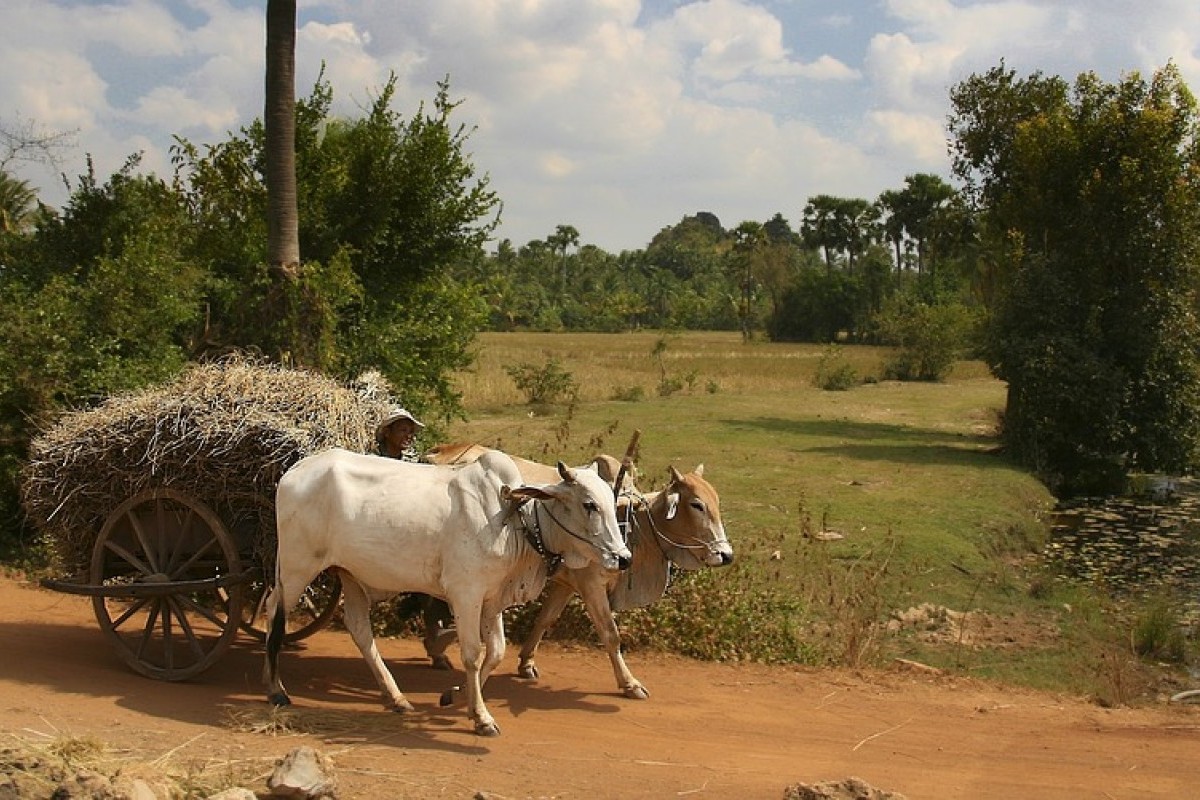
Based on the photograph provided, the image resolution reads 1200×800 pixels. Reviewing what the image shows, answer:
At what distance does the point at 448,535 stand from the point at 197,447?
186 centimetres

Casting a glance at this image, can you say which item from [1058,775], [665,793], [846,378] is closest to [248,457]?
[665,793]

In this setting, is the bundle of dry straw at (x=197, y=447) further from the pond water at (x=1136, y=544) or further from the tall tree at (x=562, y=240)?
the tall tree at (x=562, y=240)

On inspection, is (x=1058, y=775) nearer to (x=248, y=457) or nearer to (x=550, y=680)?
(x=550, y=680)

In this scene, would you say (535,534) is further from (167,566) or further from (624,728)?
(167,566)

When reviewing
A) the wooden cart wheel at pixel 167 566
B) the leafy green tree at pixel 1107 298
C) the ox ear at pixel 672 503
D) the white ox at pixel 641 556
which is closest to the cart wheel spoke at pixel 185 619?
the wooden cart wheel at pixel 167 566

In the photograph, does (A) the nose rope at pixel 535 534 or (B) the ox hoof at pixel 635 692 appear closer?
(A) the nose rope at pixel 535 534

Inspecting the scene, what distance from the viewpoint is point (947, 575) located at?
13.7m

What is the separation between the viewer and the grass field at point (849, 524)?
32.3 feet

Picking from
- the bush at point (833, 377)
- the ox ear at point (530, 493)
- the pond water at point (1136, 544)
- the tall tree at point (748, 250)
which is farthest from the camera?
the tall tree at point (748, 250)

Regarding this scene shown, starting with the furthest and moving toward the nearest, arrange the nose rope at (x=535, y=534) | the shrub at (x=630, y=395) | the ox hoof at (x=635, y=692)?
the shrub at (x=630, y=395) < the ox hoof at (x=635, y=692) < the nose rope at (x=535, y=534)

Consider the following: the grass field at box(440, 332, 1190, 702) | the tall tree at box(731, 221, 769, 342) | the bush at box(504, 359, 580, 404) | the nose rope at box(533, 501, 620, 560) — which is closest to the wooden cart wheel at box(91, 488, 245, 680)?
the nose rope at box(533, 501, 620, 560)

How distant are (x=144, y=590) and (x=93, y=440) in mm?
1122


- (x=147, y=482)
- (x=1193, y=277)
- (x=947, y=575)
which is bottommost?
(x=947, y=575)

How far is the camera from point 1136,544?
16422 millimetres
